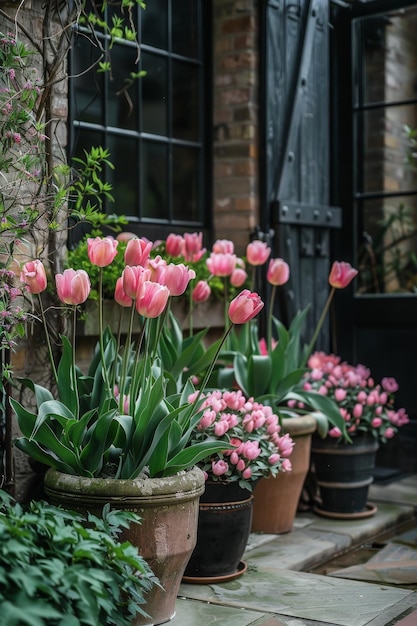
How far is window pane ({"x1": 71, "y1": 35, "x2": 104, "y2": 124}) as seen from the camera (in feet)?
14.6

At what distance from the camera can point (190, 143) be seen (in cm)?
515

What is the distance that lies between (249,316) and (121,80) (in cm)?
208

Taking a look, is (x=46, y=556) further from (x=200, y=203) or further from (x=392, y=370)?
(x=392, y=370)

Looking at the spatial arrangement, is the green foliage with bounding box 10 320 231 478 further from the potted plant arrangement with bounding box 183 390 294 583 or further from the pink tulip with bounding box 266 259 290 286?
the pink tulip with bounding box 266 259 290 286

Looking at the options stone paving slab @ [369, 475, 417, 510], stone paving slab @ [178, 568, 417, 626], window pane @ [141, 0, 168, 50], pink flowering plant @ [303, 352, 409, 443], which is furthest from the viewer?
stone paving slab @ [369, 475, 417, 510]

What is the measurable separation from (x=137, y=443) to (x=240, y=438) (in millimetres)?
612

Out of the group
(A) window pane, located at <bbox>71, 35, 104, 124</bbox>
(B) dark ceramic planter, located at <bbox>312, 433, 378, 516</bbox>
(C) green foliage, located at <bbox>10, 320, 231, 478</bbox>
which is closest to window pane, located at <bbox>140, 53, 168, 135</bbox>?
(A) window pane, located at <bbox>71, 35, 104, 124</bbox>

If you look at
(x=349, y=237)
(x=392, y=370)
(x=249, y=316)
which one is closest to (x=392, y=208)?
(x=349, y=237)

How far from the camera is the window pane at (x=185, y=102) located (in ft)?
16.7

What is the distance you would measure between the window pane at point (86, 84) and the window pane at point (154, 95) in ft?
1.01

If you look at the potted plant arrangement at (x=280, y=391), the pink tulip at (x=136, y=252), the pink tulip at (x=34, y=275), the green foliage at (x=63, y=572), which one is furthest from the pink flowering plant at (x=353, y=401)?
the green foliage at (x=63, y=572)

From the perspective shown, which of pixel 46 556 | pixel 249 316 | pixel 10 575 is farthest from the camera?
pixel 249 316

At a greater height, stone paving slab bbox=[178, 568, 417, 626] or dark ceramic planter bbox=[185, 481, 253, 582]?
dark ceramic planter bbox=[185, 481, 253, 582]

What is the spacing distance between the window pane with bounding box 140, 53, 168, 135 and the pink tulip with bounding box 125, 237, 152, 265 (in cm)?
182
